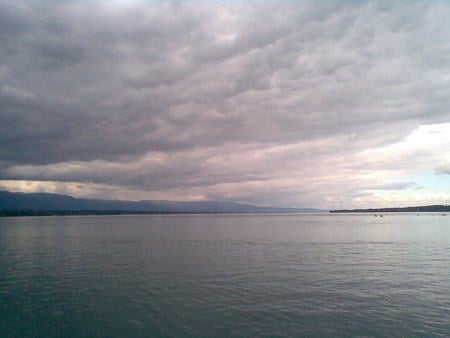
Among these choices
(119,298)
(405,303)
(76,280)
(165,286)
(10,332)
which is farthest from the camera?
(76,280)

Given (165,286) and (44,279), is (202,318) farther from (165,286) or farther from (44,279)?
(44,279)

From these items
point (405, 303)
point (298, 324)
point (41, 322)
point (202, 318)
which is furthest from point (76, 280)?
point (405, 303)

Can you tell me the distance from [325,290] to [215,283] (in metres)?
12.1

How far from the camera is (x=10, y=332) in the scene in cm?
2352

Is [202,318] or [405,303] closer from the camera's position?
[202,318]

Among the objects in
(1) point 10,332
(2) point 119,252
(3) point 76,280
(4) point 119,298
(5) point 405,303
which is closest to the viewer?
(1) point 10,332

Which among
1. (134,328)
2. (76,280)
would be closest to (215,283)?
(134,328)

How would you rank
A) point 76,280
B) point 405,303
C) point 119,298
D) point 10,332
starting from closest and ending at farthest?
point 10,332
point 405,303
point 119,298
point 76,280

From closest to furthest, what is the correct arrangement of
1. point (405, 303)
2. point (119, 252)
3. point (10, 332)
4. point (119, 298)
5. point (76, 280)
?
1. point (10, 332)
2. point (405, 303)
3. point (119, 298)
4. point (76, 280)
5. point (119, 252)

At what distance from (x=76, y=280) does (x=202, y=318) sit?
21.4 metres

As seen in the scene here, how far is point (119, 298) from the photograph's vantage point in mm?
31516

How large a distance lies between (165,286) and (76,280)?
12033mm

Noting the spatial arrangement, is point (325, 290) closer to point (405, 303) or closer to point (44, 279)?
point (405, 303)

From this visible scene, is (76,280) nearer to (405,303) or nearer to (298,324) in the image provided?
(298,324)
